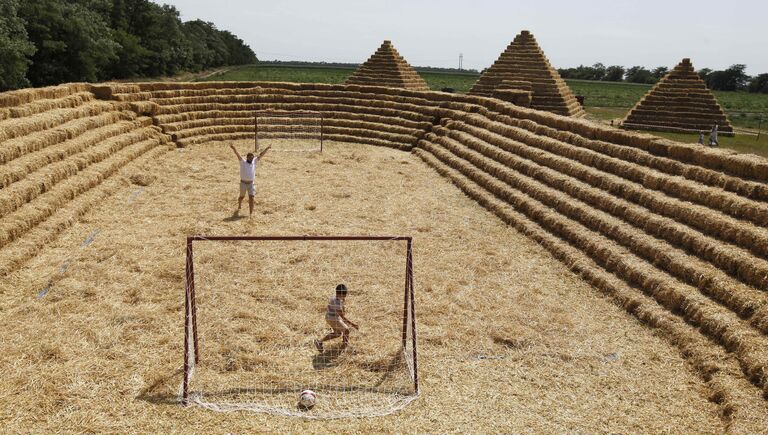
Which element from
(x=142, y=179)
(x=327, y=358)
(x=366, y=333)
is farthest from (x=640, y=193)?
(x=142, y=179)

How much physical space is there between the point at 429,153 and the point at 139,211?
12.9 meters

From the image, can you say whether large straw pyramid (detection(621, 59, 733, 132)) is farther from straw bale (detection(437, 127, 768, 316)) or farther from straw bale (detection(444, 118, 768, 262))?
straw bale (detection(437, 127, 768, 316))

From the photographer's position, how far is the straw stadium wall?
953 centimetres

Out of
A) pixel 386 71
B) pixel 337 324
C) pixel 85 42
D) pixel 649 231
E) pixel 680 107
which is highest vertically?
pixel 85 42

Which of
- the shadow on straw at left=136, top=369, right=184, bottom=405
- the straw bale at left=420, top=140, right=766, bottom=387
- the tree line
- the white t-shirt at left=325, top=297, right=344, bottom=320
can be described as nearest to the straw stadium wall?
the straw bale at left=420, top=140, right=766, bottom=387

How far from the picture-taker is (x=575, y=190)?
15352 millimetres

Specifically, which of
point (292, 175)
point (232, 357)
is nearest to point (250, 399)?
point (232, 357)

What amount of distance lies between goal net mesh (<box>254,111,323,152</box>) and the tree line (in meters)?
117

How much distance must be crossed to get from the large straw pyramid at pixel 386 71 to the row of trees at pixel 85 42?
2208cm

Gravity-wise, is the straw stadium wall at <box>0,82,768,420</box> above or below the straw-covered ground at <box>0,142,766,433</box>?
above

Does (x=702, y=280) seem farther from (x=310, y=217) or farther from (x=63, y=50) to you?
(x=63, y=50)

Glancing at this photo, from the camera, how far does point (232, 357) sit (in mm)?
8406

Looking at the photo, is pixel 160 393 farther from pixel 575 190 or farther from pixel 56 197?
pixel 575 190

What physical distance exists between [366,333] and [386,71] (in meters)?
31.7
